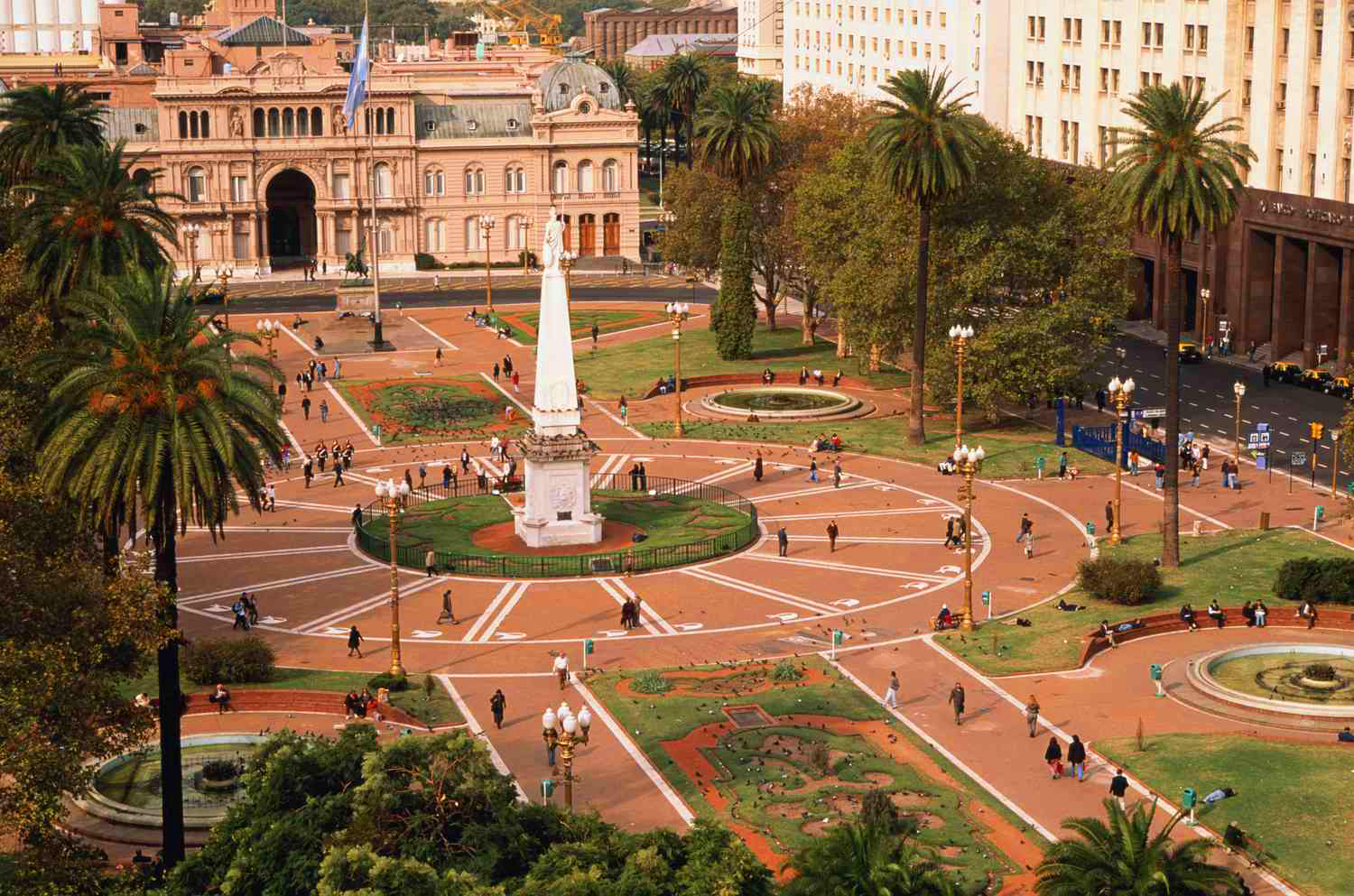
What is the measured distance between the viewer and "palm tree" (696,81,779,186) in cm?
11244

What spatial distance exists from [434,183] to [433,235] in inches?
155

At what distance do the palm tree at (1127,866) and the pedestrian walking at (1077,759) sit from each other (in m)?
11.2

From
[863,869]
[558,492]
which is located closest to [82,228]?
[558,492]

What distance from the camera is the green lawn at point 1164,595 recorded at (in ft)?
208

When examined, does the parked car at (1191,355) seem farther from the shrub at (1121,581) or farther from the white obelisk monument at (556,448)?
the white obelisk monument at (556,448)

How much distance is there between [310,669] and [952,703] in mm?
19710

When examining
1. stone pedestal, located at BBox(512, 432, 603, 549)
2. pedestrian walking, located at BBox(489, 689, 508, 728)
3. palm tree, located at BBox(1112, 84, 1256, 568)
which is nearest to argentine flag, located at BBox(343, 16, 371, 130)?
stone pedestal, located at BBox(512, 432, 603, 549)

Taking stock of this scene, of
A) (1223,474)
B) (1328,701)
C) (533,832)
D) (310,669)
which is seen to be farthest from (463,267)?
(533,832)

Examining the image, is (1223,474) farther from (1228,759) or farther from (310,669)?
(310,669)

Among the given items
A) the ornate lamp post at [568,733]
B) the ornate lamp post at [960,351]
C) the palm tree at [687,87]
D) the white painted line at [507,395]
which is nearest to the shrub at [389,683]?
the ornate lamp post at [568,733]

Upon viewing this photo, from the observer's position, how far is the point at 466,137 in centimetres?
15225

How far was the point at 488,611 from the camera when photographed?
227 ft

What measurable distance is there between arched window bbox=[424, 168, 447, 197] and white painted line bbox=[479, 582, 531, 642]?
84.3m

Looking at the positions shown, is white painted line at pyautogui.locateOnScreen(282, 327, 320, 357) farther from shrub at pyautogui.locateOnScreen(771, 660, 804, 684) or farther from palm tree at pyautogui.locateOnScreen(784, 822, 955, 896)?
palm tree at pyautogui.locateOnScreen(784, 822, 955, 896)
